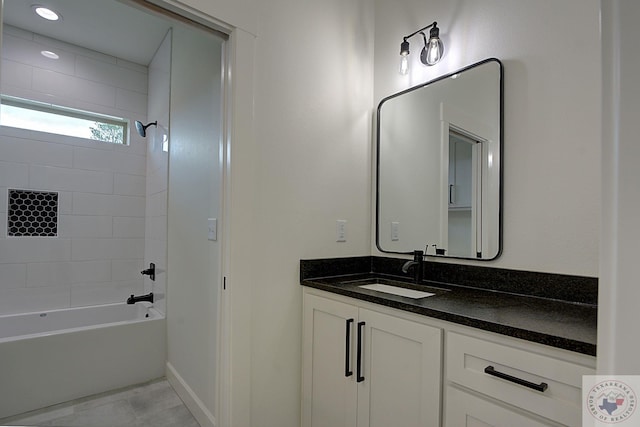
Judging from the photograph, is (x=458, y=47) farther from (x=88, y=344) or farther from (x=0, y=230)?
(x=0, y=230)

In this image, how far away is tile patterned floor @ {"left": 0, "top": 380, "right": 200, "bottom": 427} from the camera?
Result: 2012mm

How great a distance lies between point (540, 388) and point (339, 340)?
0.81 metres

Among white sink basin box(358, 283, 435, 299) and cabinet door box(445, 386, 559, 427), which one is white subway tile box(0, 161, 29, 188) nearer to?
white sink basin box(358, 283, 435, 299)

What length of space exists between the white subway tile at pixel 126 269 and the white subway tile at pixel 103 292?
0.05m

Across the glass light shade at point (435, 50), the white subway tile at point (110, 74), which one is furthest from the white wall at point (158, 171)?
the glass light shade at point (435, 50)

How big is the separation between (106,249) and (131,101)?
148 centimetres

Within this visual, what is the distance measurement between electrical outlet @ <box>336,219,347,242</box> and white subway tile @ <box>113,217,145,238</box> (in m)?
2.37

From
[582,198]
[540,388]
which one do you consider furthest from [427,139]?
[540,388]

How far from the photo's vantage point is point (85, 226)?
10.0 ft

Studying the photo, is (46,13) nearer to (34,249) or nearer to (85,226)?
(85,226)

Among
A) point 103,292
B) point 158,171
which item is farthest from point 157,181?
point 103,292

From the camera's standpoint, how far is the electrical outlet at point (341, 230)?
194 centimetres

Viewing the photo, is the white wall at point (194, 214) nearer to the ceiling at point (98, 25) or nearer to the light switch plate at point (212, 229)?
the light switch plate at point (212, 229)

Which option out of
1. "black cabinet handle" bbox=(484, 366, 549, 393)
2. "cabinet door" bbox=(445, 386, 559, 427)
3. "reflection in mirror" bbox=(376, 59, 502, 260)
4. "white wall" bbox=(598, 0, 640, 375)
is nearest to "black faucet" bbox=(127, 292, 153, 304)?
"reflection in mirror" bbox=(376, 59, 502, 260)
